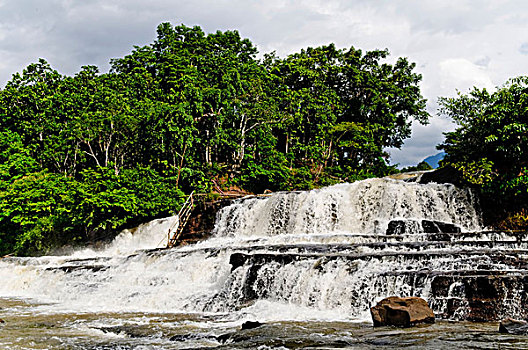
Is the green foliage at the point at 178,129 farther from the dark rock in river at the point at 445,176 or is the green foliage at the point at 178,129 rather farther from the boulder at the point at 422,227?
the boulder at the point at 422,227

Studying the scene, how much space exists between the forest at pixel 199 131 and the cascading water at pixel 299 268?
386 cm

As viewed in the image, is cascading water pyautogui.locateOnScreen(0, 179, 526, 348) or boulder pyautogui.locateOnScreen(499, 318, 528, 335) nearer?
boulder pyautogui.locateOnScreen(499, 318, 528, 335)

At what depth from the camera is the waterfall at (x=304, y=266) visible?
9.52m

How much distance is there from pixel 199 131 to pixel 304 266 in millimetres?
18842

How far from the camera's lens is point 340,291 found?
985 centimetres

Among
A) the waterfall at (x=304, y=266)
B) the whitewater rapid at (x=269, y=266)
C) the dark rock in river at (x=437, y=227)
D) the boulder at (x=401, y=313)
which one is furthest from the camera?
the dark rock in river at (x=437, y=227)

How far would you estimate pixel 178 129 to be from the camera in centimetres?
2634

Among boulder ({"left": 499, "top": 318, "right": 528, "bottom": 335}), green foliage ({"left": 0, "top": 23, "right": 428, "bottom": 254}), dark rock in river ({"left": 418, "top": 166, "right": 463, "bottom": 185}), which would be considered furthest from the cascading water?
green foliage ({"left": 0, "top": 23, "right": 428, "bottom": 254})

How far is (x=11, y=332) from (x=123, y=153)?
20.7m

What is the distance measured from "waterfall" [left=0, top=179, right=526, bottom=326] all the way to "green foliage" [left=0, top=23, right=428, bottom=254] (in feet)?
18.5

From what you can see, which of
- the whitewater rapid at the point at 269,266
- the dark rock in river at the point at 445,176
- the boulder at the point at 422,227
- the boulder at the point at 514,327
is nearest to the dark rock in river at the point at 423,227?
the boulder at the point at 422,227

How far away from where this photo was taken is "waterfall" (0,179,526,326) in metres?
9.52

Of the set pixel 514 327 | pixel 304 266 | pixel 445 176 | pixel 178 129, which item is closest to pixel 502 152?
pixel 445 176

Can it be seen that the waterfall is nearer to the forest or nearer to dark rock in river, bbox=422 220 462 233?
dark rock in river, bbox=422 220 462 233
